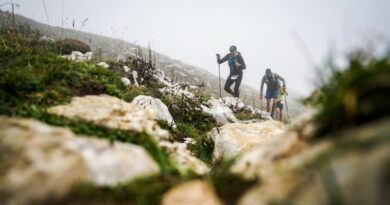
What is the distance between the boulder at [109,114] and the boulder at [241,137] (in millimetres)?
1759

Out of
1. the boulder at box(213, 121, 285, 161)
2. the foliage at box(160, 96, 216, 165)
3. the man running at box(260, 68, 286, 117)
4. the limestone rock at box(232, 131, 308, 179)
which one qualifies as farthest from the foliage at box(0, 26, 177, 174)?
the man running at box(260, 68, 286, 117)

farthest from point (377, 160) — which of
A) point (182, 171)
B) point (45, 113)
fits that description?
point (45, 113)

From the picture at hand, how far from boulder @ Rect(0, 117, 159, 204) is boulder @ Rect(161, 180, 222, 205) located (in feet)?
1.10

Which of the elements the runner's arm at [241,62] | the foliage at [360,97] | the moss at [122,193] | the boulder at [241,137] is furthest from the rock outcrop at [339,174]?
the runner's arm at [241,62]

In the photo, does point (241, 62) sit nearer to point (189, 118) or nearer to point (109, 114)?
point (189, 118)

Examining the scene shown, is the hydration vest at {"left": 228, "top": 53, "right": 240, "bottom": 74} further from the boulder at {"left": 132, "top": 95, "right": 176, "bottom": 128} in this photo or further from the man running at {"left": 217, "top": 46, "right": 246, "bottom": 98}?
the boulder at {"left": 132, "top": 95, "right": 176, "bottom": 128}

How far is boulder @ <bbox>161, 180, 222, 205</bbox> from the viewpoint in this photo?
213 cm

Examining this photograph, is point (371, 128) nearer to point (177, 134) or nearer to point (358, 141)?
point (358, 141)

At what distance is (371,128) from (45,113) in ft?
9.33

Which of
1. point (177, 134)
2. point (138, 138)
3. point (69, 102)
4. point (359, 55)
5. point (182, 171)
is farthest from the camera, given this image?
point (177, 134)

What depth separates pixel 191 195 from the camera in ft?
7.14

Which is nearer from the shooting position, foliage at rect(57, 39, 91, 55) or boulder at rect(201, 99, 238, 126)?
boulder at rect(201, 99, 238, 126)

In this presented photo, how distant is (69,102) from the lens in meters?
3.48

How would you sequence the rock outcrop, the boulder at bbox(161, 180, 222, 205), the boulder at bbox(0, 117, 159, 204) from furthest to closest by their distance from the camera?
the boulder at bbox(161, 180, 222, 205) < the boulder at bbox(0, 117, 159, 204) < the rock outcrop
